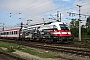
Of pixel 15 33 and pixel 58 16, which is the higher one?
pixel 58 16

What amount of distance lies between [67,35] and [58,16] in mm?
25010

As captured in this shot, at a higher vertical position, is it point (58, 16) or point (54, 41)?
point (58, 16)

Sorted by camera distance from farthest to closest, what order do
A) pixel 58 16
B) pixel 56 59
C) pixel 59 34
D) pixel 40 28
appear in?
pixel 58 16 < pixel 40 28 < pixel 59 34 < pixel 56 59

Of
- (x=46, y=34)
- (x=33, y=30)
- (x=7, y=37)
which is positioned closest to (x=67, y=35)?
(x=46, y=34)

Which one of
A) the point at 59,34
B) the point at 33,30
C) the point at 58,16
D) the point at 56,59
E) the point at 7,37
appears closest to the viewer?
the point at 56,59

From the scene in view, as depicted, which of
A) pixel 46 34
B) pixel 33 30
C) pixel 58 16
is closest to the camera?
pixel 46 34

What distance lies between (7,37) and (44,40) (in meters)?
27.2

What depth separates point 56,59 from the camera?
477 inches

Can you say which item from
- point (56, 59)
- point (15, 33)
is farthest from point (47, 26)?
point (15, 33)

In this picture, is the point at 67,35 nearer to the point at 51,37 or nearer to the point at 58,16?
the point at 51,37

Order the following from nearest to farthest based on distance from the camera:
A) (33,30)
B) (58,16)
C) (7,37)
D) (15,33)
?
(33,30)
(15,33)
(58,16)
(7,37)

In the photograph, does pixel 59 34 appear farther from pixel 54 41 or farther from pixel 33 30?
pixel 33 30

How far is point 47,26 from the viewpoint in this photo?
2867 centimetres

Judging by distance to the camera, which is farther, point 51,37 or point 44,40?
point 44,40
